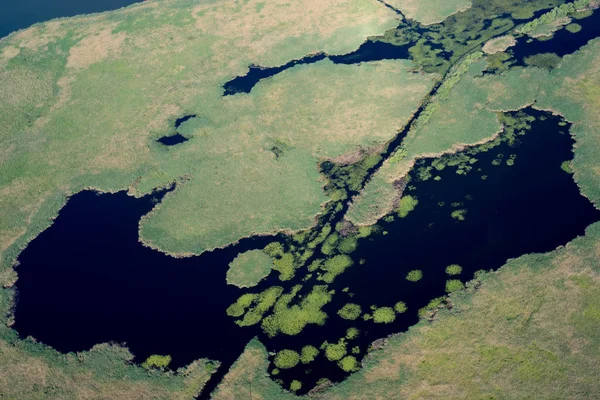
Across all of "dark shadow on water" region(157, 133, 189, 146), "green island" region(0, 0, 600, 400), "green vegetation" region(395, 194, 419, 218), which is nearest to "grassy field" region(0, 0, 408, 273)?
"green island" region(0, 0, 600, 400)

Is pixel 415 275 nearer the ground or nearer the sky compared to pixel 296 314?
nearer the ground

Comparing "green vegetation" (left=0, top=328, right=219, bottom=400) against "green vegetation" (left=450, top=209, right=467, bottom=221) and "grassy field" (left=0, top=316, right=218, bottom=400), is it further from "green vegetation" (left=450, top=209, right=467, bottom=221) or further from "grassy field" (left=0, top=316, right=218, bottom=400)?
"green vegetation" (left=450, top=209, right=467, bottom=221)

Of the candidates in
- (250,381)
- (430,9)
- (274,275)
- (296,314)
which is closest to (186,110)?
(274,275)

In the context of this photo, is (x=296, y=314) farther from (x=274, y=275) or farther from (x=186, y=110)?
(x=186, y=110)

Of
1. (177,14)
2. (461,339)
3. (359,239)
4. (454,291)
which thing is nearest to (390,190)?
(359,239)

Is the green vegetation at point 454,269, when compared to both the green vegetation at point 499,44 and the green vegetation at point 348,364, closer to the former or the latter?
the green vegetation at point 348,364

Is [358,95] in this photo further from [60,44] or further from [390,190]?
[60,44]
